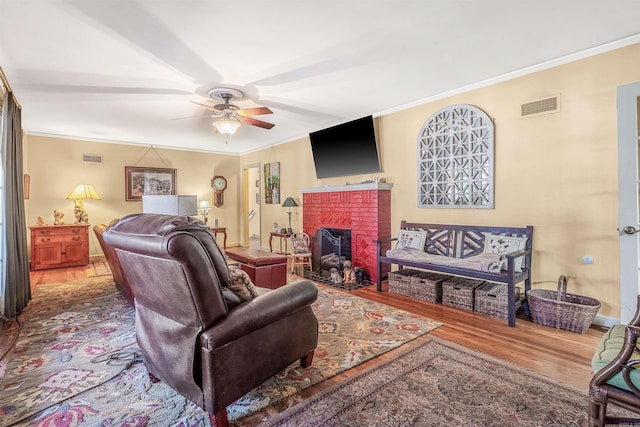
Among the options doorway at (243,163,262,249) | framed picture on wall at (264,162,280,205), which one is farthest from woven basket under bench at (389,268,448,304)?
doorway at (243,163,262,249)

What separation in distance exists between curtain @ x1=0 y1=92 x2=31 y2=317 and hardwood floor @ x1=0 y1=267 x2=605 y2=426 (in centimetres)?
36

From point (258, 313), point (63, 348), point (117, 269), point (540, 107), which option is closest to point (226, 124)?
point (117, 269)

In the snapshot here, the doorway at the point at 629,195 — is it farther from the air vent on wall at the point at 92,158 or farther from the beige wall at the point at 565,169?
the air vent on wall at the point at 92,158

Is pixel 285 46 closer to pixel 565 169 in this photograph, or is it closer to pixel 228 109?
pixel 228 109

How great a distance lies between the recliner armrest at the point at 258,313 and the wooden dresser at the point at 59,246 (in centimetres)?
580

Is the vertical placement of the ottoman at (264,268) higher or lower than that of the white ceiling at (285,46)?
lower

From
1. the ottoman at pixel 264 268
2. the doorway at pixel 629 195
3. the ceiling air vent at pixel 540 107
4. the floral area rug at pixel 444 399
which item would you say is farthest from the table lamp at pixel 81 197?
the doorway at pixel 629 195

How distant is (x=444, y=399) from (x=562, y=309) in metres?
1.78

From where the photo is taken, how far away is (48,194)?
6.06 meters

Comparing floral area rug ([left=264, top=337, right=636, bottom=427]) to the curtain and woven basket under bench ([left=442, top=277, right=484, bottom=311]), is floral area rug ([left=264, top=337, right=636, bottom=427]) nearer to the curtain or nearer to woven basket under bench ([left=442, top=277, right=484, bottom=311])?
woven basket under bench ([left=442, top=277, right=484, bottom=311])

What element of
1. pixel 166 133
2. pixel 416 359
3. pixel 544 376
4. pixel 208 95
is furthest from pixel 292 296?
pixel 166 133

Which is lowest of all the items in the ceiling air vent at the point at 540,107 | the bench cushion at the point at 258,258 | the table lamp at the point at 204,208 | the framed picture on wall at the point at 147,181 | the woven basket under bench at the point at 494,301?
the woven basket under bench at the point at 494,301

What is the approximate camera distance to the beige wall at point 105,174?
599 cm

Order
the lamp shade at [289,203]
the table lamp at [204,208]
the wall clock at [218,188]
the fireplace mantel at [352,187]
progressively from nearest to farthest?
the fireplace mantel at [352,187] → the lamp shade at [289,203] → the table lamp at [204,208] → the wall clock at [218,188]
